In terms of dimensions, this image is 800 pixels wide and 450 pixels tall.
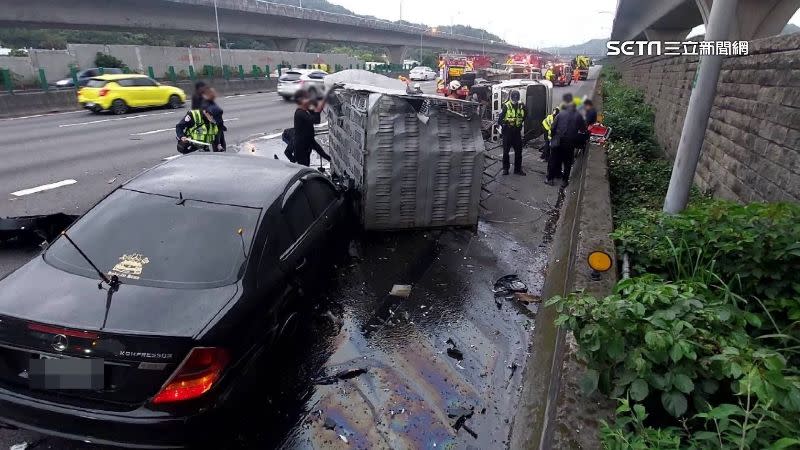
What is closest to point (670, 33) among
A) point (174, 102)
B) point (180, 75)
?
point (174, 102)

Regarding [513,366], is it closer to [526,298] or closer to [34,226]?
[526,298]

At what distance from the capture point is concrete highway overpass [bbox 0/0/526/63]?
27.4m

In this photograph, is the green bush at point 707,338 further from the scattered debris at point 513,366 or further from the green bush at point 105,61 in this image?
the green bush at point 105,61

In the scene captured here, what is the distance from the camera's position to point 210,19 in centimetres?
3606

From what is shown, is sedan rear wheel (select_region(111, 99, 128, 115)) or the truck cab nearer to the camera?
the truck cab

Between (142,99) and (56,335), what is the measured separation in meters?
18.7

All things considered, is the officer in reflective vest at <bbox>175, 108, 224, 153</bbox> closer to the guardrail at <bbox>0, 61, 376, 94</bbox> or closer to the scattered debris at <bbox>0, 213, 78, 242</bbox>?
the scattered debris at <bbox>0, 213, 78, 242</bbox>

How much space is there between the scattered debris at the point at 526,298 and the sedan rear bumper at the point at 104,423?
344 cm

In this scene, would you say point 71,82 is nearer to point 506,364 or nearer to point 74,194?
point 74,194

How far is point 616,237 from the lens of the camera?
13.0 feet

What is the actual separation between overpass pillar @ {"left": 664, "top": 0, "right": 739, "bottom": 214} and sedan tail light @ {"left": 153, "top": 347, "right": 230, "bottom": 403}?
4270 mm

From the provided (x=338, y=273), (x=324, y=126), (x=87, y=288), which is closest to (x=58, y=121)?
(x=324, y=126)

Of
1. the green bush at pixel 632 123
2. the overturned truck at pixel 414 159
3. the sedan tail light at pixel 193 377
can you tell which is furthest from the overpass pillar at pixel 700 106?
the green bush at pixel 632 123

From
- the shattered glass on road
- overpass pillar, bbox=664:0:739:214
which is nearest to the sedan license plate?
the shattered glass on road
